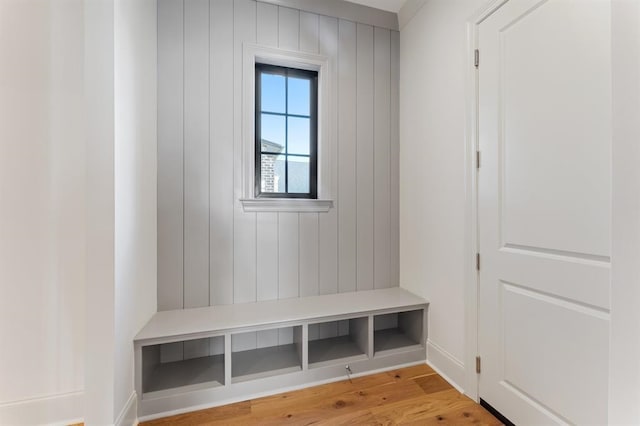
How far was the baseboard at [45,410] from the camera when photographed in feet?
4.67

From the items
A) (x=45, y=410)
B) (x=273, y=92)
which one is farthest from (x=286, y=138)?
(x=45, y=410)

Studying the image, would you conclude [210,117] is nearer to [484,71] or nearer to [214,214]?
[214,214]

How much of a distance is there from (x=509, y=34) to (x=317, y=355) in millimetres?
2139

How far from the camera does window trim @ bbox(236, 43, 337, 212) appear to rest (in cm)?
205

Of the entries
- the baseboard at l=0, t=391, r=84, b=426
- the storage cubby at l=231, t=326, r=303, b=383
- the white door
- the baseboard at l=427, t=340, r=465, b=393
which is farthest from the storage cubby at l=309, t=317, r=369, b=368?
the baseboard at l=0, t=391, r=84, b=426

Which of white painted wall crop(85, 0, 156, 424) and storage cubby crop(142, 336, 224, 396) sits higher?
white painted wall crop(85, 0, 156, 424)

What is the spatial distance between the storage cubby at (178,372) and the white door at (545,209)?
155 cm

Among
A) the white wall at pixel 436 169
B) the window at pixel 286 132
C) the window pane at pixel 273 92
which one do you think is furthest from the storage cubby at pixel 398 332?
the window pane at pixel 273 92

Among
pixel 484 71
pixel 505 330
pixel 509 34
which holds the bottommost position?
pixel 505 330

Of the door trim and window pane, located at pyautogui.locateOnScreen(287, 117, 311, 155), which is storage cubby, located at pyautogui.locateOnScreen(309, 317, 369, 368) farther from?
window pane, located at pyautogui.locateOnScreen(287, 117, 311, 155)

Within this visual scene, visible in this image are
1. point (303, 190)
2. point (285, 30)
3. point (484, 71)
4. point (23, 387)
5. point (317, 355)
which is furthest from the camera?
point (303, 190)

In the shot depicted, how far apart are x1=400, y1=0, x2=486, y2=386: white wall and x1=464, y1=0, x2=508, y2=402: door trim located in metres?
0.03

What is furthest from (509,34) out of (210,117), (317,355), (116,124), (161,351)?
(161,351)

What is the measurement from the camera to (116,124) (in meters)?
1.32
